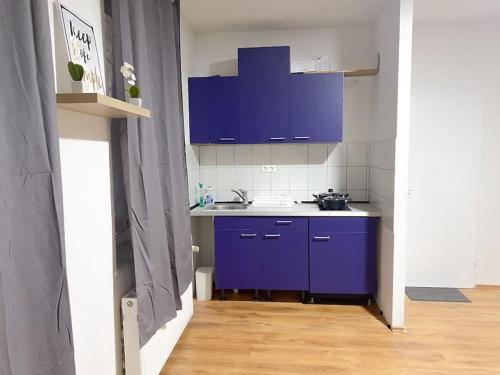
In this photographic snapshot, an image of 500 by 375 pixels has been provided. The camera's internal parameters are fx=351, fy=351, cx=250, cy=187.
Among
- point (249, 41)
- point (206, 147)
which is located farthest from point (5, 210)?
point (249, 41)

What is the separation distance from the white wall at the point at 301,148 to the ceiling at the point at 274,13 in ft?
0.39

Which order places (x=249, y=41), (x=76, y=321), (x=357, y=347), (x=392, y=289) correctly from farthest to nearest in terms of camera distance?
(x=249, y=41)
(x=392, y=289)
(x=357, y=347)
(x=76, y=321)

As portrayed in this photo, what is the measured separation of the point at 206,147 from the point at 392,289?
2.26 metres

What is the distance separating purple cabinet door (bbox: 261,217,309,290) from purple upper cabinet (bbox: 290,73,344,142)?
0.84 metres

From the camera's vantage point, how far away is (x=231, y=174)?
3799 mm

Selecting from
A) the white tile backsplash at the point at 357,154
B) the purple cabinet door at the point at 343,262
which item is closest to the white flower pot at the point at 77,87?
the purple cabinet door at the point at 343,262

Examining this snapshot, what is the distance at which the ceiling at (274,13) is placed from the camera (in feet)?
9.83

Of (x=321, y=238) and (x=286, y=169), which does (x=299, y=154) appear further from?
(x=321, y=238)

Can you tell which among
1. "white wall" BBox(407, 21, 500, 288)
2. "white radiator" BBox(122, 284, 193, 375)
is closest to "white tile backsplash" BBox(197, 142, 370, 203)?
"white wall" BBox(407, 21, 500, 288)

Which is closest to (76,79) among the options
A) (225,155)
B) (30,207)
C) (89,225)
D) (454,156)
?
(30,207)

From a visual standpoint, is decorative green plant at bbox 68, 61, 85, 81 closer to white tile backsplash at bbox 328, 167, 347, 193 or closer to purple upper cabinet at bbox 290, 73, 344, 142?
purple upper cabinet at bbox 290, 73, 344, 142

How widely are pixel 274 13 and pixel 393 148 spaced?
164cm

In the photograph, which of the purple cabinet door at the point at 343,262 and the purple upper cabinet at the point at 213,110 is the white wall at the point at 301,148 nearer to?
the purple upper cabinet at the point at 213,110

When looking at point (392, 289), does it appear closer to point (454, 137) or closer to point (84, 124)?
point (454, 137)
